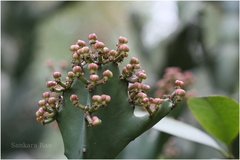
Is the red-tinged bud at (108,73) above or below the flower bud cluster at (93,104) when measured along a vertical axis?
above

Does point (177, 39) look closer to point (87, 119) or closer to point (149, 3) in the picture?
point (87, 119)

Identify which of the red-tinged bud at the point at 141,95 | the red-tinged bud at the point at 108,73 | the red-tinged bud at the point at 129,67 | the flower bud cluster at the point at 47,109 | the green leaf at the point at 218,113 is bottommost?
the green leaf at the point at 218,113

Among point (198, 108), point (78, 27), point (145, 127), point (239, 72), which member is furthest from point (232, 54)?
point (78, 27)

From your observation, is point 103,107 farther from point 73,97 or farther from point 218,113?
point 218,113

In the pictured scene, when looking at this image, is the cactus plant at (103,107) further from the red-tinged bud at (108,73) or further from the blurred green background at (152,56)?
the blurred green background at (152,56)

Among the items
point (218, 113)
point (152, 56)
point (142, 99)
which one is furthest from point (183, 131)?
point (152, 56)

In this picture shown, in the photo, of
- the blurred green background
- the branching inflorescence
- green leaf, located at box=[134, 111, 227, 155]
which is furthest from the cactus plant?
the blurred green background

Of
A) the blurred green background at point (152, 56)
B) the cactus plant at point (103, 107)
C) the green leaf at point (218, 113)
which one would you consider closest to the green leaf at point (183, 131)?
the green leaf at point (218, 113)
